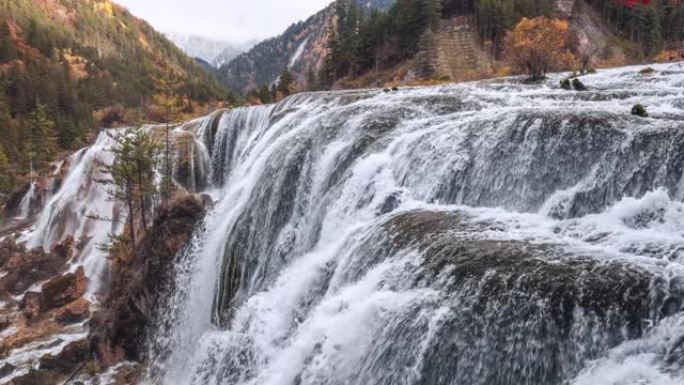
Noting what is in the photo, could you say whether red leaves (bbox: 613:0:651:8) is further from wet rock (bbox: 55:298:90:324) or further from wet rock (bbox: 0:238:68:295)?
wet rock (bbox: 55:298:90:324)

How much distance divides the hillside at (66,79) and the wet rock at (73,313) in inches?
551

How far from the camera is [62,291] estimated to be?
27234 mm

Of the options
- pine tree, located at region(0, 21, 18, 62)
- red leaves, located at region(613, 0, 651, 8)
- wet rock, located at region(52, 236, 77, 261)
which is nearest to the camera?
wet rock, located at region(52, 236, 77, 261)

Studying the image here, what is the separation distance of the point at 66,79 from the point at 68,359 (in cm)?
9833

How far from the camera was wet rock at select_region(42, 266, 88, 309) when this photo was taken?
2675 cm

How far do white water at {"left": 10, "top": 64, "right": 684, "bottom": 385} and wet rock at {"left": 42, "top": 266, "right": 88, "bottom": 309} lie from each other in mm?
12137

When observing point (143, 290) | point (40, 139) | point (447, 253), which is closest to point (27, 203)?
point (40, 139)

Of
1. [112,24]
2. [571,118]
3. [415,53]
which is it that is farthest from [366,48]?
[112,24]

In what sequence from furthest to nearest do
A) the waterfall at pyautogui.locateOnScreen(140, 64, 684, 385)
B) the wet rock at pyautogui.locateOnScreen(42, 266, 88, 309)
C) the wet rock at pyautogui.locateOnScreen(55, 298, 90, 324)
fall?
the wet rock at pyautogui.locateOnScreen(42, 266, 88, 309), the wet rock at pyautogui.locateOnScreen(55, 298, 90, 324), the waterfall at pyautogui.locateOnScreen(140, 64, 684, 385)

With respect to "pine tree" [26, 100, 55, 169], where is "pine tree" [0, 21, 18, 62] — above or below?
above

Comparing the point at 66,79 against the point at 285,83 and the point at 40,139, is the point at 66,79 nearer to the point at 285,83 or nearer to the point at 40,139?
the point at 40,139

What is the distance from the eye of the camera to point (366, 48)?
72.9 metres

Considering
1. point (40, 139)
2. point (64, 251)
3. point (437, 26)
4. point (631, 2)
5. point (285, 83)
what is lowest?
point (64, 251)

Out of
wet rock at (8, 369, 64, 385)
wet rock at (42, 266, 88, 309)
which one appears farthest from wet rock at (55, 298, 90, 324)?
wet rock at (8, 369, 64, 385)
